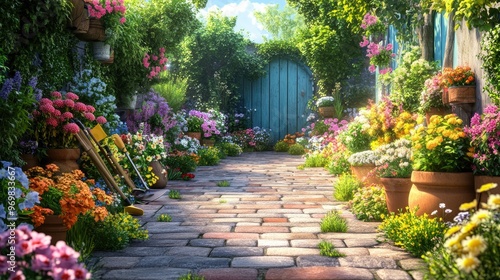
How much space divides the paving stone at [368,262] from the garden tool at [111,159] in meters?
2.96

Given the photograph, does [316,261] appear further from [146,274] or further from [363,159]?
[363,159]

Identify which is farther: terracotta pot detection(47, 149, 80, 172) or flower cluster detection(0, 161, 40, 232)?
terracotta pot detection(47, 149, 80, 172)

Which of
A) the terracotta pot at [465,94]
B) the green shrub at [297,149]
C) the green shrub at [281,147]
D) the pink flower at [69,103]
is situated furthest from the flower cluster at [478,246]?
the green shrub at [281,147]

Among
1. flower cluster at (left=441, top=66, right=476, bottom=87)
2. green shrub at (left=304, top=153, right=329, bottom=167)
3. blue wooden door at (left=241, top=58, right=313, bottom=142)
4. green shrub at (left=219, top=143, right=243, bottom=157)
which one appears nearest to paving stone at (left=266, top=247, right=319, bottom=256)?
flower cluster at (left=441, top=66, right=476, bottom=87)

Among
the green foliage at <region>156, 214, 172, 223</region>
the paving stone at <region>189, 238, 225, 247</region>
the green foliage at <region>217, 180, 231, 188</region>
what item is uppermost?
the green foliage at <region>217, 180, 231, 188</region>

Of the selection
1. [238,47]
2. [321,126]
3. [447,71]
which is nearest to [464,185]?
[447,71]

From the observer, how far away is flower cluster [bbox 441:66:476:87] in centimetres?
533

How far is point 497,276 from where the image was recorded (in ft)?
7.51

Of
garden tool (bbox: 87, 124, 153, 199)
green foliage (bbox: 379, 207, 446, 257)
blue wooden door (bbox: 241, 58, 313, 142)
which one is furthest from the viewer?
blue wooden door (bbox: 241, 58, 313, 142)

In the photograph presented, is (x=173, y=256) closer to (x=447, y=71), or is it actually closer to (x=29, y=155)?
(x=29, y=155)

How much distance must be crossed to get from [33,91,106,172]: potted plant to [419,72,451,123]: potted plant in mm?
3524

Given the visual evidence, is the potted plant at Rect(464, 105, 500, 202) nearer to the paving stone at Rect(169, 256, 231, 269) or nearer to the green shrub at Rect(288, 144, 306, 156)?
the paving stone at Rect(169, 256, 231, 269)

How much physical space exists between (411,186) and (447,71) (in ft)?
4.08

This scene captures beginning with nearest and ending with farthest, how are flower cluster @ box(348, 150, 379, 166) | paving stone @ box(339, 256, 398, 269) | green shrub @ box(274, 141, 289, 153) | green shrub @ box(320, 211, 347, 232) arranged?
paving stone @ box(339, 256, 398, 269) → green shrub @ box(320, 211, 347, 232) → flower cluster @ box(348, 150, 379, 166) → green shrub @ box(274, 141, 289, 153)
